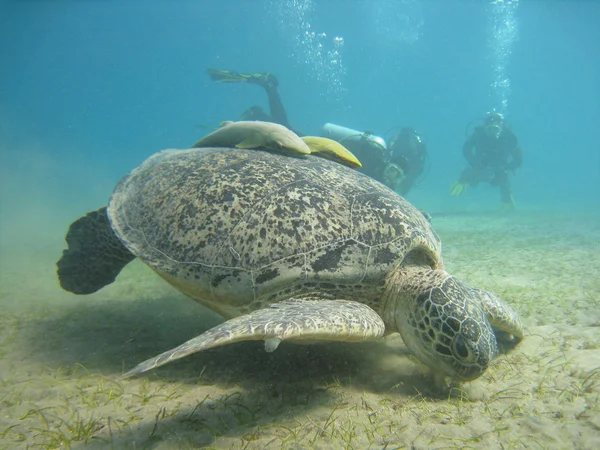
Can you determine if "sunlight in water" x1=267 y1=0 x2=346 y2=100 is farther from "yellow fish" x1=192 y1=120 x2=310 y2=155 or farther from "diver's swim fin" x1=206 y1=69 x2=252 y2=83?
"yellow fish" x1=192 y1=120 x2=310 y2=155

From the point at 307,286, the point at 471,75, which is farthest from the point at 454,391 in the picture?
the point at 471,75

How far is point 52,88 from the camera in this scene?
108875mm

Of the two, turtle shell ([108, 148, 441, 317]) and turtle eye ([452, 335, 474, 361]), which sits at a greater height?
turtle shell ([108, 148, 441, 317])

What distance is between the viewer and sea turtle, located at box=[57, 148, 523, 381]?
7.07 feet

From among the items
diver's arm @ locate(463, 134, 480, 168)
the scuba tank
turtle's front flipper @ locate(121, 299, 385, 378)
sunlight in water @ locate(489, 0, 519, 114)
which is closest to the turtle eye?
turtle's front flipper @ locate(121, 299, 385, 378)

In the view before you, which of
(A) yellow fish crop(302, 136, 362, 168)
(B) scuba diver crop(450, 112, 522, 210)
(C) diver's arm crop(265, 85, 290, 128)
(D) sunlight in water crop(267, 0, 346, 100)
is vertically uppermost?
(D) sunlight in water crop(267, 0, 346, 100)

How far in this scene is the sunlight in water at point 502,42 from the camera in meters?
50.6

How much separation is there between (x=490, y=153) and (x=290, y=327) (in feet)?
61.8

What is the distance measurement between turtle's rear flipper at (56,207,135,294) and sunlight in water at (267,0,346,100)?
67457 mm

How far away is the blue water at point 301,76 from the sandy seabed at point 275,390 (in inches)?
1455

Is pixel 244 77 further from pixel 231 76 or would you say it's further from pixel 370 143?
pixel 370 143

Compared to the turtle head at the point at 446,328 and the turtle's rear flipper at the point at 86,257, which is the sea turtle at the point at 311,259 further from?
the turtle's rear flipper at the point at 86,257

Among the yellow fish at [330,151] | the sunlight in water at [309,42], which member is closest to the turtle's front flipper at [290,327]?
the yellow fish at [330,151]

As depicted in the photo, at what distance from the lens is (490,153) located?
1681 centimetres
